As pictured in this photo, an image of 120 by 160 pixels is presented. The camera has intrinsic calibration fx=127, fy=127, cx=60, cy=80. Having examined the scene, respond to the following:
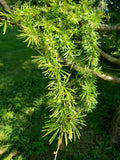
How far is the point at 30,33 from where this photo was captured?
53 centimetres

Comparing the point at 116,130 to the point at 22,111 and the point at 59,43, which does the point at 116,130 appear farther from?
the point at 59,43

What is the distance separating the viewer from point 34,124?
2703 mm

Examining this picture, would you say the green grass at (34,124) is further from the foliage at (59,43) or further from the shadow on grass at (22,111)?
the foliage at (59,43)

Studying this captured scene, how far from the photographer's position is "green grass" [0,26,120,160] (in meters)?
2.22

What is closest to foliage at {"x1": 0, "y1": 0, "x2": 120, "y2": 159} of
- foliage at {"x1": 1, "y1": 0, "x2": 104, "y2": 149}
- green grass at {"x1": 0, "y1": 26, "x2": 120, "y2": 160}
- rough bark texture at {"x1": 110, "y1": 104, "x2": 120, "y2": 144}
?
foliage at {"x1": 1, "y1": 0, "x2": 104, "y2": 149}

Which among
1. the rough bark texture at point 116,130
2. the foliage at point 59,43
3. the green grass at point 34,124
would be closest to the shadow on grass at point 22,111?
the green grass at point 34,124

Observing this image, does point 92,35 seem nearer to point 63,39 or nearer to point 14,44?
point 63,39

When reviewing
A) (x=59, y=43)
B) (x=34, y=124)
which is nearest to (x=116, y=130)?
(x=34, y=124)

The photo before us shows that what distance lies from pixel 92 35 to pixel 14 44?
741 centimetres

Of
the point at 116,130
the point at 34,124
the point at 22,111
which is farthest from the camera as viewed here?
the point at 22,111

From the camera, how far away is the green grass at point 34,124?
7.30 ft

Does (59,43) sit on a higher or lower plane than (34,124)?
higher

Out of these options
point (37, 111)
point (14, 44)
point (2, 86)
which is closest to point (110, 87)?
point (37, 111)

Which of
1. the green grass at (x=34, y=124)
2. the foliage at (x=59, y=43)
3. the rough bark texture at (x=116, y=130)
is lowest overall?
the green grass at (x=34, y=124)
